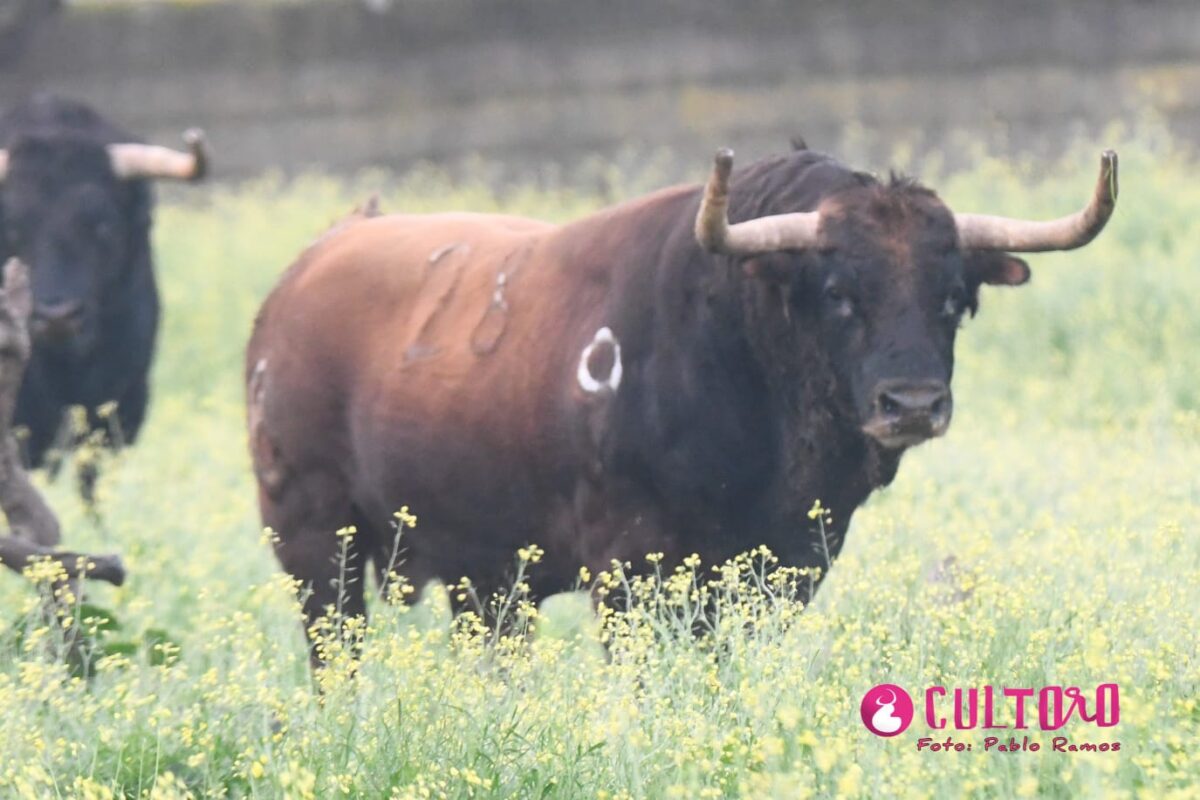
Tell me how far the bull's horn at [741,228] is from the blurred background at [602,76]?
973 centimetres

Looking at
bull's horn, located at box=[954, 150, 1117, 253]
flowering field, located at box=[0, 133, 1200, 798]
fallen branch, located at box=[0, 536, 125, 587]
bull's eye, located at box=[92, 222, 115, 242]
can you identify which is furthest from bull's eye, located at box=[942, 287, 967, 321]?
bull's eye, located at box=[92, 222, 115, 242]

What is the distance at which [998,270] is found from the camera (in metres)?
5.86

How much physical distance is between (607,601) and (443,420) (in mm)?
849

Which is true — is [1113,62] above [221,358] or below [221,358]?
above

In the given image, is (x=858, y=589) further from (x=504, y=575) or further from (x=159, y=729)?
(x=159, y=729)

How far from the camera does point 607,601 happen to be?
5.71 metres

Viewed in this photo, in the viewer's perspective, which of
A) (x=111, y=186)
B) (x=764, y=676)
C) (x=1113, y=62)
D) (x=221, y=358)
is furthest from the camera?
(x=1113, y=62)

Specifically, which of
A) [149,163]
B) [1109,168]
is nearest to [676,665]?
[1109,168]

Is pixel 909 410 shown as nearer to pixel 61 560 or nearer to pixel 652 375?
pixel 652 375

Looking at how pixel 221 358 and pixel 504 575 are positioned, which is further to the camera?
pixel 221 358

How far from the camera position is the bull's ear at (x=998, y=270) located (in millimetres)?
5797

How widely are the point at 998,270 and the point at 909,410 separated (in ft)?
2.61

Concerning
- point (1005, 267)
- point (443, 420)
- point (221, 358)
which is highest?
point (1005, 267)

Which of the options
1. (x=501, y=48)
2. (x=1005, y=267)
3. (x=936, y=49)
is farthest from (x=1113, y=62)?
(x=1005, y=267)
